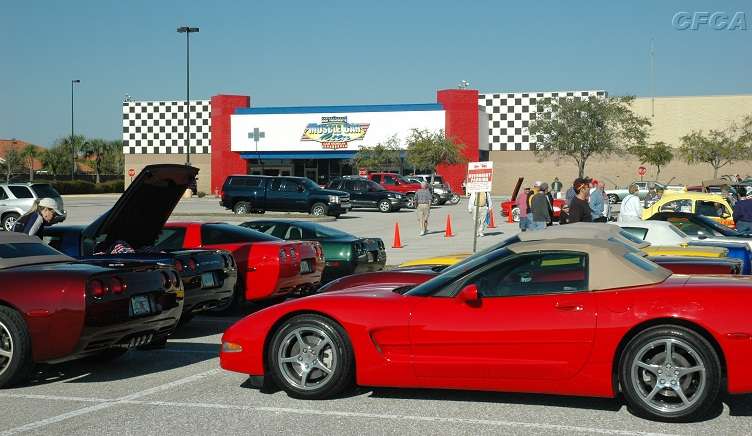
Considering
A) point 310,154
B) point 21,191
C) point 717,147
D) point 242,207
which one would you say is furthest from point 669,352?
point 310,154

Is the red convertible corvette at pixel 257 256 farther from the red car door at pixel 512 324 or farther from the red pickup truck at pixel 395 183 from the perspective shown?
the red pickup truck at pixel 395 183

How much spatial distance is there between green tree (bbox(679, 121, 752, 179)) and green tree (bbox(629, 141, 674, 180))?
113 centimetres

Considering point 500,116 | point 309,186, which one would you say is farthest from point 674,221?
point 500,116

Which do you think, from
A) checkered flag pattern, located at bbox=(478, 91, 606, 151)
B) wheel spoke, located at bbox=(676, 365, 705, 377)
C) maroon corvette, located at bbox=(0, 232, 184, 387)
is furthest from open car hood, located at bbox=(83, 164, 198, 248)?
checkered flag pattern, located at bbox=(478, 91, 606, 151)

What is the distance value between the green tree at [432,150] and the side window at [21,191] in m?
32.2

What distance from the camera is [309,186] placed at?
37.3 metres

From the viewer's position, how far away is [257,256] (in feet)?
36.5

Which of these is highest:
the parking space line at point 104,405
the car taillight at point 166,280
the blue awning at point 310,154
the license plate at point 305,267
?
the blue awning at point 310,154

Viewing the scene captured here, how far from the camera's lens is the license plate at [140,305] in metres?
7.52

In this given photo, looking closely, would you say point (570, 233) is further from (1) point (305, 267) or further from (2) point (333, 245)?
(2) point (333, 245)

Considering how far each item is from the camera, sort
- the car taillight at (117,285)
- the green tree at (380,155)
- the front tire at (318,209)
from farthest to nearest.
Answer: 1. the green tree at (380,155)
2. the front tire at (318,209)
3. the car taillight at (117,285)

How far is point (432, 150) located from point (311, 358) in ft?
174

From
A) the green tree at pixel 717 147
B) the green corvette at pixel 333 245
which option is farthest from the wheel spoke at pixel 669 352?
the green tree at pixel 717 147

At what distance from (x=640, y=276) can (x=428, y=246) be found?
56.3 feet
